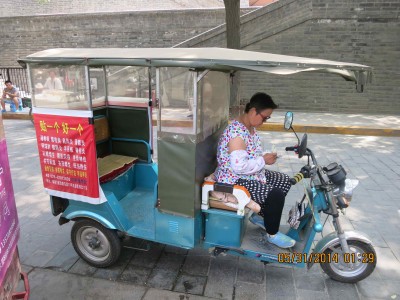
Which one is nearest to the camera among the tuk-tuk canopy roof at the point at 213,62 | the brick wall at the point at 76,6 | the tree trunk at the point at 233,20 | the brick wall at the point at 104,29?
the tuk-tuk canopy roof at the point at 213,62

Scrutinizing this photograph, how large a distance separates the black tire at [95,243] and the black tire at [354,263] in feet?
6.13

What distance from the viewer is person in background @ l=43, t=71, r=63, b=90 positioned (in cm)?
271

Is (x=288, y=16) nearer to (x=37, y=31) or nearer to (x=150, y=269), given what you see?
(x=150, y=269)

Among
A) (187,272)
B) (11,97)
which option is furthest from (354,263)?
(11,97)

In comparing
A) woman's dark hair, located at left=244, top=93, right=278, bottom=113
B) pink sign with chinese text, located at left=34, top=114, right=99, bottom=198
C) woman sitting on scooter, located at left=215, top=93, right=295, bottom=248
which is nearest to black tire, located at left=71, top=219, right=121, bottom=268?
pink sign with chinese text, located at left=34, top=114, right=99, bottom=198

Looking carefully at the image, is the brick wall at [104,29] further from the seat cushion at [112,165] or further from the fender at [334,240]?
the fender at [334,240]

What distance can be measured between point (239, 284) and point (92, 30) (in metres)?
12.1

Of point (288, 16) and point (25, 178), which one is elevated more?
point (288, 16)

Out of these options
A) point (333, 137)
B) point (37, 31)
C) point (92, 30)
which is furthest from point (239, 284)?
point (37, 31)

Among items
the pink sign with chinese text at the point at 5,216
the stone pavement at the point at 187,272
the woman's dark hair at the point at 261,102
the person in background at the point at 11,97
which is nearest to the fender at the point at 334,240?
the stone pavement at the point at 187,272

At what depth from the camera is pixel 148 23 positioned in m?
11.9
